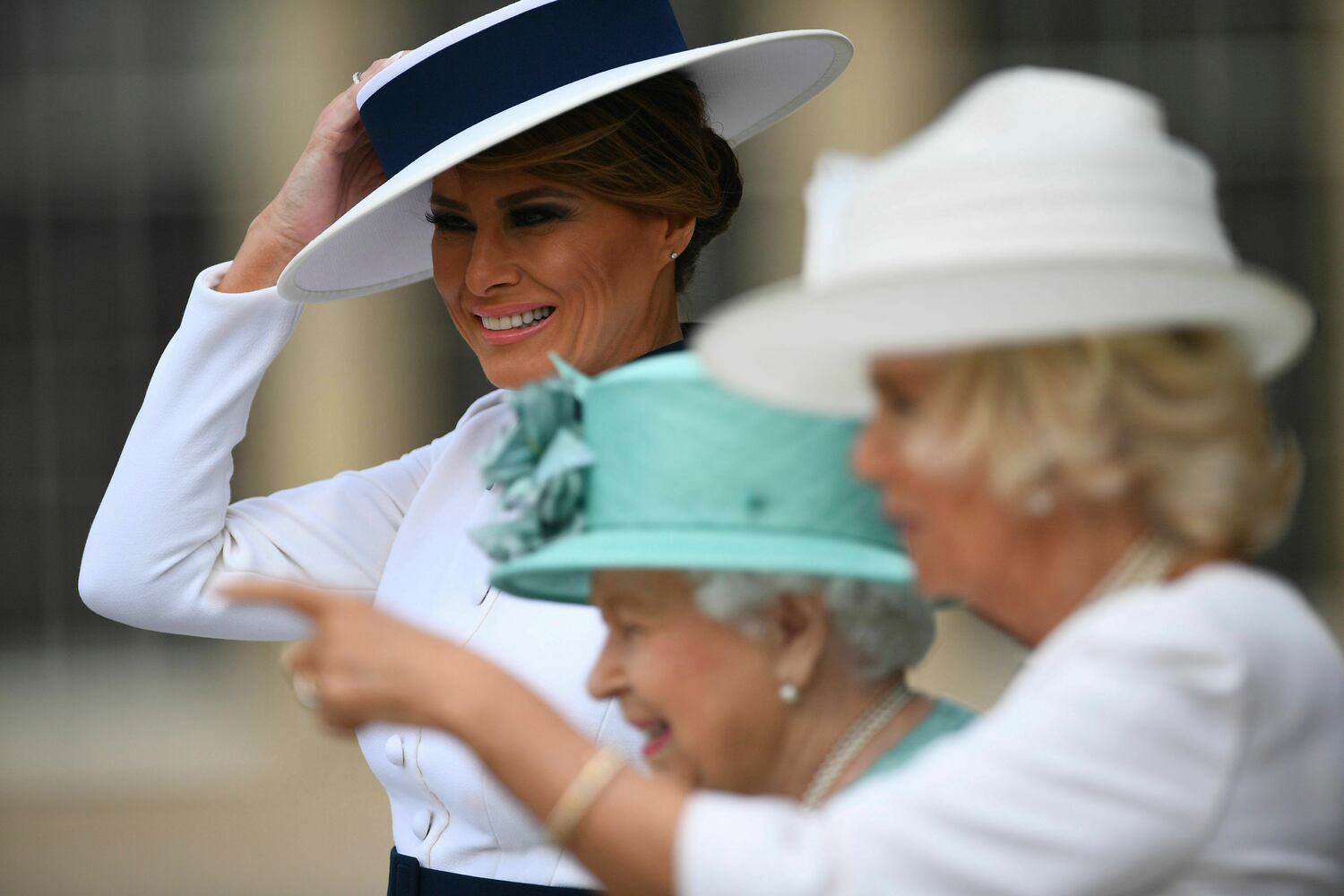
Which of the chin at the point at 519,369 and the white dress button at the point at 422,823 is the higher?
the chin at the point at 519,369

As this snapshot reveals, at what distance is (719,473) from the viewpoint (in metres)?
1.64

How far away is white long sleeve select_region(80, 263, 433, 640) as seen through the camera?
2.53m

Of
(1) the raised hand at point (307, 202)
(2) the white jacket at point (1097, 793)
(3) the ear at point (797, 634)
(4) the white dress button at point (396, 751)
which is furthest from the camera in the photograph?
(1) the raised hand at point (307, 202)

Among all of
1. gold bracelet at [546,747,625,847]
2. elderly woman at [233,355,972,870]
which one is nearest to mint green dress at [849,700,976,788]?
elderly woman at [233,355,972,870]

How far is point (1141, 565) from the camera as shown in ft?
4.60

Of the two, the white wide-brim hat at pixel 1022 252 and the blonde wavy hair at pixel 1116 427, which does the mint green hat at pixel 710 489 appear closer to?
the white wide-brim hat at pixel 1022 252

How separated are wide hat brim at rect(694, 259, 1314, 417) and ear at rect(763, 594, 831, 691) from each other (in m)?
0.33

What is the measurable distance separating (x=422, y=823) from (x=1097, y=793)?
1.30 meters

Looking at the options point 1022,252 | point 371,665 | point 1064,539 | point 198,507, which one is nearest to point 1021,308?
point 1022,252

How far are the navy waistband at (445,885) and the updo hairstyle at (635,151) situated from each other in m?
0.92

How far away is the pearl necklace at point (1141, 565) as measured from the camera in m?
1.40

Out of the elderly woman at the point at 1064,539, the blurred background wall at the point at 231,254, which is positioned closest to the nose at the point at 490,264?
the elderly woman at the point at 1064,539

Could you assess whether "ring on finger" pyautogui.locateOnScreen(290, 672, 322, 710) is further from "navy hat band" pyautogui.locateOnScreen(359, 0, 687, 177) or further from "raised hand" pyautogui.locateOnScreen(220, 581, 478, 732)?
"navy hat band" pyautogui.locateOnScreen(359, 0, 687, 177)

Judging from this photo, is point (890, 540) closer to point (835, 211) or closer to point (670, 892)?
point (835, 211)
